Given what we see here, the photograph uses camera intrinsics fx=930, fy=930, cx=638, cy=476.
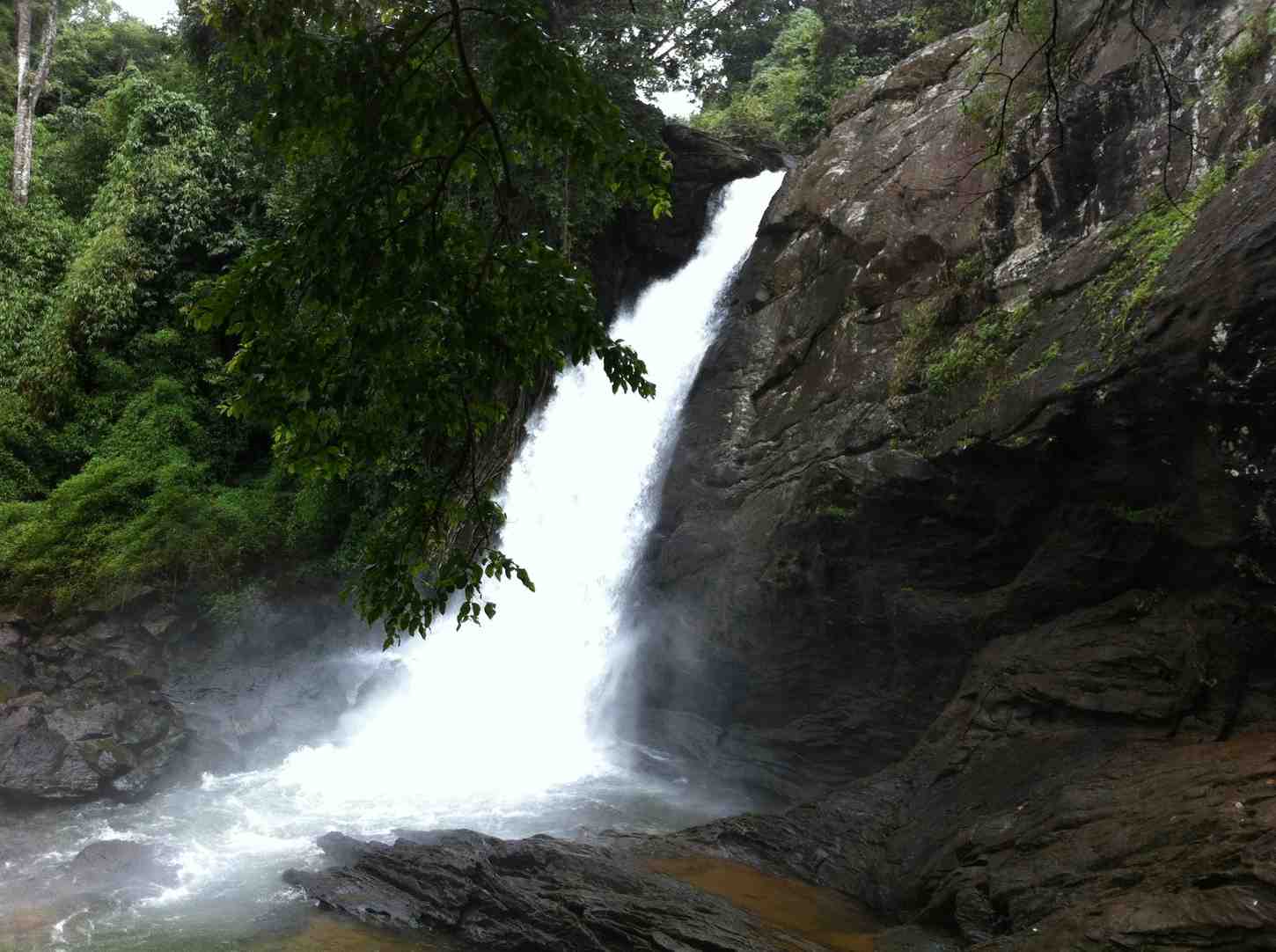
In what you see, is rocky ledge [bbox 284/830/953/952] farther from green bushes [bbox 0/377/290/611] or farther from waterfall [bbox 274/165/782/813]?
green bushes [bbox 0/377/290/611]

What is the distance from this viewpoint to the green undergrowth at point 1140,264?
24.5 feet

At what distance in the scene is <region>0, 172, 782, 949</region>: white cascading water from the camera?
8.70m

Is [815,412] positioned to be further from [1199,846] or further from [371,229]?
[371,229]

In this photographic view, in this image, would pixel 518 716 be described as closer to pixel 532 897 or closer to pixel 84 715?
pixel 84 715

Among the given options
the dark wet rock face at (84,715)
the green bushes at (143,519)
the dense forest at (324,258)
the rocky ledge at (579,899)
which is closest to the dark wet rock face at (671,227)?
the dense forest at (324,258)

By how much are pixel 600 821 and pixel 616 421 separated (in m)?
6.79

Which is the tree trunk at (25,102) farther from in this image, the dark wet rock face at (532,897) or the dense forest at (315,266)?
the dark wet rock face at (532,897)

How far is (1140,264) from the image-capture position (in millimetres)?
7906

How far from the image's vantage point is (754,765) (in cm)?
1053

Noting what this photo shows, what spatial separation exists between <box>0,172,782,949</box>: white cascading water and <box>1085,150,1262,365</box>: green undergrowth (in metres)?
6.25

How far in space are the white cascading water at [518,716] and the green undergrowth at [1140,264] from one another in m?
6.25

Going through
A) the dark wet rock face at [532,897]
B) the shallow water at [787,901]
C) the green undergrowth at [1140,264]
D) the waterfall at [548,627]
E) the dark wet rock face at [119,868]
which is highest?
the green undergrowth at [1140,264]

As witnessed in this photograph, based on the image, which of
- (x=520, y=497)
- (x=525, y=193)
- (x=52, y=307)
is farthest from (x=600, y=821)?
(x=52, y=307)

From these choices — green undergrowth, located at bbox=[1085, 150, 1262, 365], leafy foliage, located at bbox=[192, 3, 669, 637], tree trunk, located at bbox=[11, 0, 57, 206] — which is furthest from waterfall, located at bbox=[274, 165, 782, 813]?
tree trunk, located at bbox=[11, 0, 57, 206]
